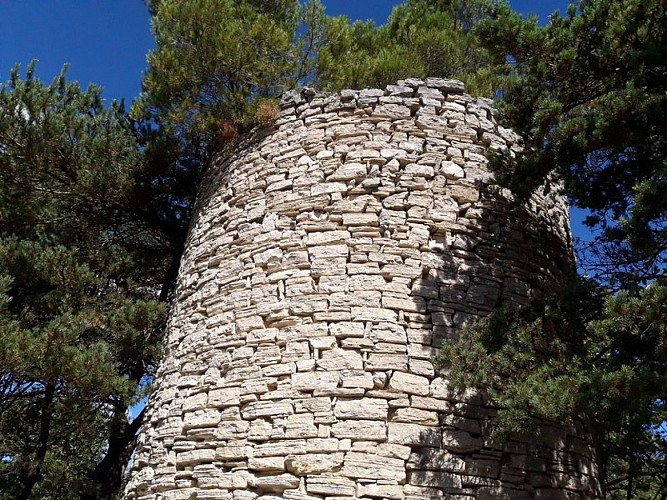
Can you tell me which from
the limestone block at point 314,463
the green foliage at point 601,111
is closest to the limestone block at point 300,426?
the limestone block at point 314,463

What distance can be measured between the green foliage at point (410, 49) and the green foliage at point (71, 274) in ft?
9.20

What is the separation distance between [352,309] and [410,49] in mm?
4985

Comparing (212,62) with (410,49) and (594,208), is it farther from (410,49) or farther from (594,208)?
(594,208)

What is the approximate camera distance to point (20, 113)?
279 inches

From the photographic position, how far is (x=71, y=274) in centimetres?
724

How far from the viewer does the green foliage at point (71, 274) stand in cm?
682

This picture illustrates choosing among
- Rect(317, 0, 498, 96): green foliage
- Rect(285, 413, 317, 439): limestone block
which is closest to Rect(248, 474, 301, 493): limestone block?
Rect(285, 413, 317, 439): limestone block

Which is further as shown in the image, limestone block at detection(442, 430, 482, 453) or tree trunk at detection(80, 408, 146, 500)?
tree trunk at detection(80, 408, 146, 500)

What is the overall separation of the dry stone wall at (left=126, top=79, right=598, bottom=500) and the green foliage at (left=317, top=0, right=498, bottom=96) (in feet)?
6.15

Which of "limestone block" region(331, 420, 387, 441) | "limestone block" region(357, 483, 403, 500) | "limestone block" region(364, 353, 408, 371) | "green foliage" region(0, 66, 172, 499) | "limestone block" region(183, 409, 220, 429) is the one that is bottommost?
"limestone block" region(357, 483, 403, 500)

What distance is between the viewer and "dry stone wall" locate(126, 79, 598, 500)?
411cm

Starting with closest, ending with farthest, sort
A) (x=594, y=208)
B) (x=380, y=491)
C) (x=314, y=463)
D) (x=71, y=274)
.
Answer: (x=380, y=491) < (x=314, y=463) < (x=594, y=208) < (x=71, y=274)

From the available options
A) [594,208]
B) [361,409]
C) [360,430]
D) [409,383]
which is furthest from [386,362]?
[594,208]

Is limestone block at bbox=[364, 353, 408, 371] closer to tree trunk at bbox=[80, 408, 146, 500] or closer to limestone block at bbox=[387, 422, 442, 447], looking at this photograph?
limestone block at bbox=[387, 422, 442, 447]
